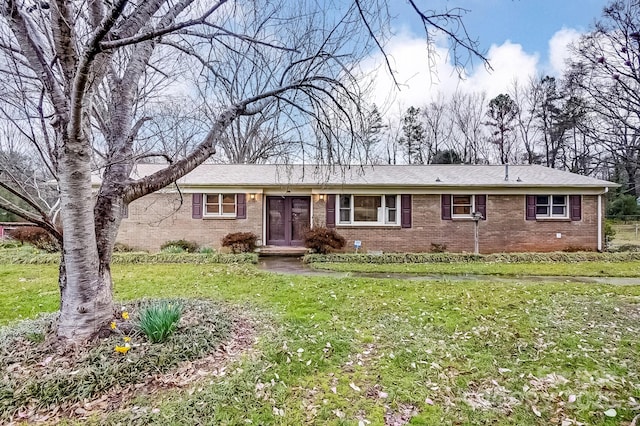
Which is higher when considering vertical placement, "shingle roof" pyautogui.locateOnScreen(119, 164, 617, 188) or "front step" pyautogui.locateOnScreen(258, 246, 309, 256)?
"shingle roof" pyautogui.locateOnScreen(119, 164, 617, 188)

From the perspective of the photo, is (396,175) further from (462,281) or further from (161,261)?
(161,261)

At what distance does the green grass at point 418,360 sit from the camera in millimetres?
2648

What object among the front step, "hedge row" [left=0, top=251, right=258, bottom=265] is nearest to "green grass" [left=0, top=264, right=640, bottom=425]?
"hedge row" [left=0, top=251, right=258, bottom=265]

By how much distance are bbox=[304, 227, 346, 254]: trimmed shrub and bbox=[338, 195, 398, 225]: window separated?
134 centimetres

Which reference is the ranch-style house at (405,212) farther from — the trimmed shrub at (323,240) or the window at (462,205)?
the trimmed shrub at (323,240)

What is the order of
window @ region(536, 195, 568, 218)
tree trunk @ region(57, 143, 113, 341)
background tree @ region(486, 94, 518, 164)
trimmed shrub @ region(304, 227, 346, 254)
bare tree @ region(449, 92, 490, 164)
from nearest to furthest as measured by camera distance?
tree trunk @ region(57, 143, 113, 341) < trimmed shrub @ region(304, 227, 346, 254) < window @ region(536, 195, 568, 218) < background tree @ region(486, 94, 518, 164) < bare tree @ region(449, 92, 490, 164)

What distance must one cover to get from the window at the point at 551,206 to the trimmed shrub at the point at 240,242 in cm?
1082

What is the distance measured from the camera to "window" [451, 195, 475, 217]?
506 inches

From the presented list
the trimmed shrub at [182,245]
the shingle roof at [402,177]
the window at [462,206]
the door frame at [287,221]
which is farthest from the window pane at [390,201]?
the trimmed shrub at [182,245]

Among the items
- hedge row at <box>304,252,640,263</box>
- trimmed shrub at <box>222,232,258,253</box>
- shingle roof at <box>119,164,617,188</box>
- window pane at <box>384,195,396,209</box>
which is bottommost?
hedge row at <box>304,252,640,263</box>

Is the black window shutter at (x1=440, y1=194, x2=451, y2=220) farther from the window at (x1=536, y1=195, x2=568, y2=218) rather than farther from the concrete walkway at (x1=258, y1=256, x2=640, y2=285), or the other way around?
the concrete walkway at (x1=258, y1=256, x2=640, y2=285)

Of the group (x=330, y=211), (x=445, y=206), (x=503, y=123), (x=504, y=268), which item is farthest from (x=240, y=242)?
(x=503, y=123)

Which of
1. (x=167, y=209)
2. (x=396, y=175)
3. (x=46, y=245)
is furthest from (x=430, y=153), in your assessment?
(x=46, y=245)

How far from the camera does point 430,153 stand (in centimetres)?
2825
